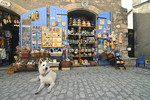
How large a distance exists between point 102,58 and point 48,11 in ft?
15.3

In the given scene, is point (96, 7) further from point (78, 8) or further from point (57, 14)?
point (57, 14)

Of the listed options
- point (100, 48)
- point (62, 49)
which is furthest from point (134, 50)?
point (62, 49)

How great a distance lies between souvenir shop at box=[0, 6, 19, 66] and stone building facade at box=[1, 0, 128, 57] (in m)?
0.76

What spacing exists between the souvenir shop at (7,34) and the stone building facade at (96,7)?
2.49 ft

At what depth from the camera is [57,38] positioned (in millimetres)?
4945

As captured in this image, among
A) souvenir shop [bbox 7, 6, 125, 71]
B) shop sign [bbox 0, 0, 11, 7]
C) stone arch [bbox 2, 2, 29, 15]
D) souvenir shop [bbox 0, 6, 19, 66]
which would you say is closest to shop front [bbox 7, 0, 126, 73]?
souvenir shop [bbox 7, 6, 125, 71]

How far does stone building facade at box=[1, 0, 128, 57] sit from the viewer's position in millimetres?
4718

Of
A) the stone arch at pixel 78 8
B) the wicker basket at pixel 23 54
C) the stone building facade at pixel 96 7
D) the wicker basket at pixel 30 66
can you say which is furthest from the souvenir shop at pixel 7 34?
the stone arch at pixel 78 8

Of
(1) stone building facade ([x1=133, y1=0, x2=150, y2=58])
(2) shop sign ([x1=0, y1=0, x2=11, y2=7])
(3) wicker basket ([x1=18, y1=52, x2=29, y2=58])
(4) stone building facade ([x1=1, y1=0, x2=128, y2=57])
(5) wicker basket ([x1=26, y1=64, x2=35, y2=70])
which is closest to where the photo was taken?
(5) wicker basket ([x1=26, y1=64, x2=35, y2=70])

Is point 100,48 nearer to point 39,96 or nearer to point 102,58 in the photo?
point 102,58

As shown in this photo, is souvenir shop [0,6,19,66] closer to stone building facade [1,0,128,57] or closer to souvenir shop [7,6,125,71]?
stone building facade [1,0,128,57]

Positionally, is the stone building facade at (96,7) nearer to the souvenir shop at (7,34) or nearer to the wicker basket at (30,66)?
the souvenir shop at (7,34)

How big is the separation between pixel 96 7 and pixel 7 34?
22.2ft

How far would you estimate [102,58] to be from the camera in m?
5.14
